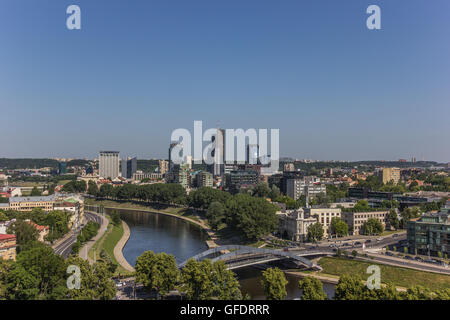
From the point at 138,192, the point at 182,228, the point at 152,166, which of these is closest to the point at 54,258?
the point at 182,228

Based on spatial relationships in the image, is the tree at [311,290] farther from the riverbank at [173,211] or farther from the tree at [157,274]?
the riverbank at [173,211]

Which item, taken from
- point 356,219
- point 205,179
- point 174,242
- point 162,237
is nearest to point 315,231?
point 356,219

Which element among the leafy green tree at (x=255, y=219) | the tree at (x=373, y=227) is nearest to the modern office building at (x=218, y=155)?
the leafy green tree at (x=255, y=219)

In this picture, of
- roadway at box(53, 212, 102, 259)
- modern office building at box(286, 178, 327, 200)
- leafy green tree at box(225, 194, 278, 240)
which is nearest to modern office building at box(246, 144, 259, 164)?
modern office building at box(286, 178, 327, 200)

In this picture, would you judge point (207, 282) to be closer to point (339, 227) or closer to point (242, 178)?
point (339, 227)

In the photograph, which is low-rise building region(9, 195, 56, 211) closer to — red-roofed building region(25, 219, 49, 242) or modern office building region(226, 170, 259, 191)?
red-roofed building region(25, 219, 49, 242)

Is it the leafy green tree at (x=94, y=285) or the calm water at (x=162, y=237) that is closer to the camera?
the leafy green tree at (x=94, y=285)
